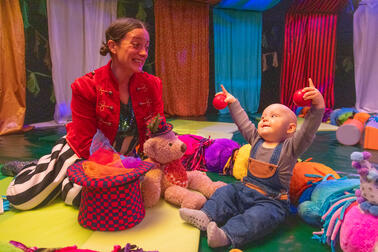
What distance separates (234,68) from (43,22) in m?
2.91

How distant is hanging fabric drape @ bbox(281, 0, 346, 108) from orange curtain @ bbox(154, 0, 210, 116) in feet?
4.45

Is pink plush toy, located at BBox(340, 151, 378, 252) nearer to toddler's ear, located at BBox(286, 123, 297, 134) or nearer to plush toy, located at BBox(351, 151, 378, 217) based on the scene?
plush toy, located at BBox(351, 151, 378, 217)

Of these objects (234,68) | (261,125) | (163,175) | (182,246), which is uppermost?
(234,68)

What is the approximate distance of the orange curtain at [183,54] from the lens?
15.9 feet

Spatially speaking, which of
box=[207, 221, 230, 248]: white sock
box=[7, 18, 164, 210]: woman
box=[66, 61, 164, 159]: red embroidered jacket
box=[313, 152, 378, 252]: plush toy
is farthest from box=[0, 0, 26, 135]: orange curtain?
box=[313, 152, 378, 252]: plush toy

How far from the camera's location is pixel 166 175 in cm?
194

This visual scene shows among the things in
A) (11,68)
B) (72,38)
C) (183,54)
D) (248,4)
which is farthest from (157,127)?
(248,4)

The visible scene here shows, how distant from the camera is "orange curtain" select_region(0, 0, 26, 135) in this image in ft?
11.9

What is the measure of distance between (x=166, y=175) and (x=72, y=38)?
314 cm

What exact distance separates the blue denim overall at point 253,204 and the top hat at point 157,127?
0.46 m

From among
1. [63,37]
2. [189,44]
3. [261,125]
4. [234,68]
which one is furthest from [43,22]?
[261,125]

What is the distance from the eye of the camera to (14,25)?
144 inches

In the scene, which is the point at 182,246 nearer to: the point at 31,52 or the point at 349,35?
the point at 31,52

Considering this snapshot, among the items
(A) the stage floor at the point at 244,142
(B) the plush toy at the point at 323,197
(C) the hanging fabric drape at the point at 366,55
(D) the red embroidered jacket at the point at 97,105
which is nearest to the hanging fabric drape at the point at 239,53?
(A) the stage floor at the point at 244,142
